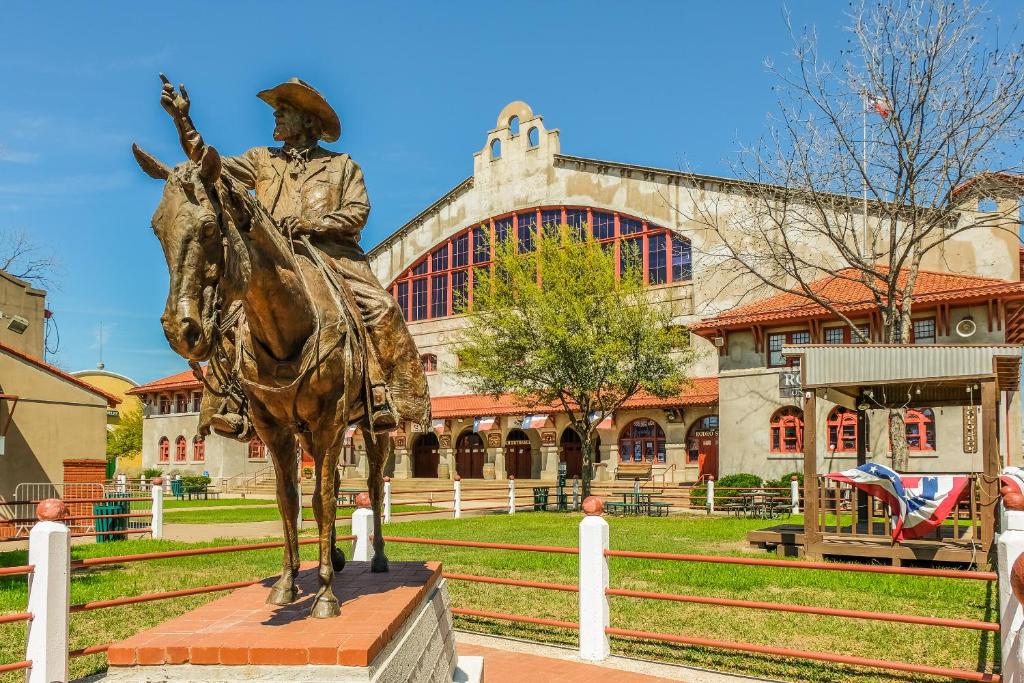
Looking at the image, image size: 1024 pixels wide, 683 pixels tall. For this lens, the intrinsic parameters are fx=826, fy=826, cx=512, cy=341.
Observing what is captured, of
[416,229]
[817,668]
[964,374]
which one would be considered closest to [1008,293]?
[964,374]

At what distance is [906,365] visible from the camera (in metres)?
14.5

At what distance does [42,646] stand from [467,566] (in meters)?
9.07

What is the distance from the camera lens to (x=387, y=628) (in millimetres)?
4426

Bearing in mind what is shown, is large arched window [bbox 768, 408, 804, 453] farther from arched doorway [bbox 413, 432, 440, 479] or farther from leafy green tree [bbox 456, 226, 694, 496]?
arched doorway [bbox 413, 432, 440, 479]

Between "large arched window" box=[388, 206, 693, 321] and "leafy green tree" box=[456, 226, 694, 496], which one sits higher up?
"large arched window" box=[388, 206, 693, 321]

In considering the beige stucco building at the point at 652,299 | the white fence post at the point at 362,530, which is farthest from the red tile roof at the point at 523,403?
the white fence post at the point at 362,530

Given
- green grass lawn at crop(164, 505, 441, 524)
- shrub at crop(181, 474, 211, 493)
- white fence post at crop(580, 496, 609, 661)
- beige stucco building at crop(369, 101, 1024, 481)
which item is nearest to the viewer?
white fence post at crop(580, 496, 609, 661)

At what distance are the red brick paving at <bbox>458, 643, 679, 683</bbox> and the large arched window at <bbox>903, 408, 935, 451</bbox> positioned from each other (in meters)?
22.8

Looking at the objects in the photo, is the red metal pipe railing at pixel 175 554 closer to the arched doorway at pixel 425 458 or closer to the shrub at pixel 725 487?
the shrub at pixel 725 487

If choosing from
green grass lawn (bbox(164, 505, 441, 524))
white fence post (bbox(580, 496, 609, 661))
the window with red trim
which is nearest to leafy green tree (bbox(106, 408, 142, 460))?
the window with red trim

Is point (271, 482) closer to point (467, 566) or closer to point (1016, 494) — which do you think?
point (467, 566)

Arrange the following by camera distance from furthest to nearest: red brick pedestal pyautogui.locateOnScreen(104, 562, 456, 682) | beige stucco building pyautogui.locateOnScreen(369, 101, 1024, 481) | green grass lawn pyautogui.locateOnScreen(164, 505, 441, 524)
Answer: beige stucco building pyautogui.locateOnScreen(369, 101, 1024, 481), green grass lawn pyautogui.locateOnScreen(164, 505, 441, 524), red brick pedestal pyautogui.locateOnScreen(104, 562, 456, 682)

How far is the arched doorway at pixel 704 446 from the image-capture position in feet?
113

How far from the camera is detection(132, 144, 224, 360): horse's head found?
3346 mm
